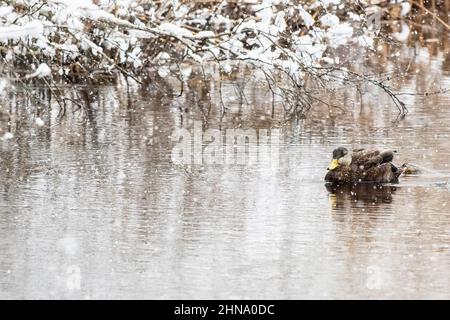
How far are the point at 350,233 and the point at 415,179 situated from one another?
8.18 feet

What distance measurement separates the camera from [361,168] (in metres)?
11.9

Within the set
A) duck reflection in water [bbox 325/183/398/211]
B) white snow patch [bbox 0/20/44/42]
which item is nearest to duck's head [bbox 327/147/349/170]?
duck reflection in water [bbox 325/183/398/211]

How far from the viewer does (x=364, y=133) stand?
14898mm

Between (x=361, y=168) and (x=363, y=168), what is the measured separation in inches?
0.8

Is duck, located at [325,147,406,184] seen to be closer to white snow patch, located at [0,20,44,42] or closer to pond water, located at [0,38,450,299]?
pond water, located at [0,38,450,299]

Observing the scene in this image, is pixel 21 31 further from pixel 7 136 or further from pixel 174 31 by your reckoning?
pixel 7 136

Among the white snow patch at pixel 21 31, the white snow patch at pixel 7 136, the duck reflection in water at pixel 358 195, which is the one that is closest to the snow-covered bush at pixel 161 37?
the white snow patch at pixel 21 31

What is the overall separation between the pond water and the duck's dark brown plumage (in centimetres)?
20

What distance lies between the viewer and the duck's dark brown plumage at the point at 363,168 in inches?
464

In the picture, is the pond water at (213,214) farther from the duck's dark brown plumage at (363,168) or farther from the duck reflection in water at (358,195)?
the duck's dark brown plumage at (363,168)

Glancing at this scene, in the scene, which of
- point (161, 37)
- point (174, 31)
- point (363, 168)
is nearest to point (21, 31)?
point (174, 31)

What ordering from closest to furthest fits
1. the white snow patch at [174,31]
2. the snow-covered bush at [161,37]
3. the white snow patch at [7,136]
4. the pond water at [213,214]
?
the pond water at [213,214] → the snow-covered bush at [161,37] → the white snow patch at [174,31] → the white snow patch at [7,136]
